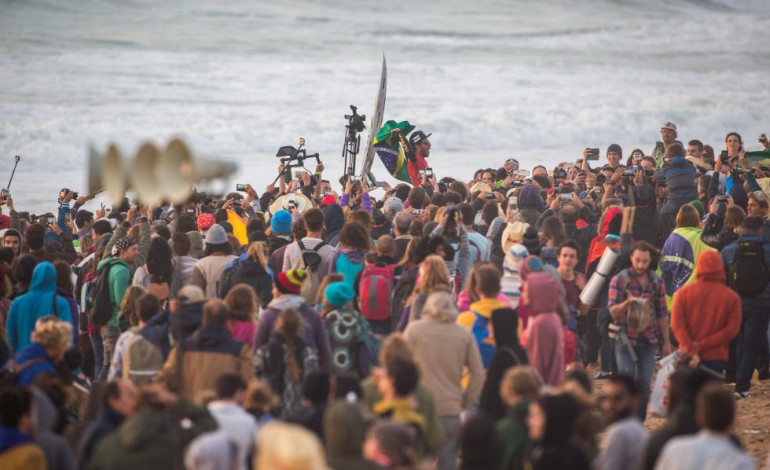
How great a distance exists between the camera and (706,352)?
7.97 m

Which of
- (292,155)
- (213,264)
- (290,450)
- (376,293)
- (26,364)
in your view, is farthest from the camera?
(292,155)

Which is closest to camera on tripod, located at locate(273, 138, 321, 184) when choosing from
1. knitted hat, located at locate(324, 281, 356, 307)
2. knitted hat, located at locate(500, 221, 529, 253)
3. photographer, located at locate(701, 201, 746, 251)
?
knitted hat, located at locate(500, 221, 529, 253)

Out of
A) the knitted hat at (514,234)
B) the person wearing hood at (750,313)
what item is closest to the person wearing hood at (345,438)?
Answer: the knitted hat at (514,234)

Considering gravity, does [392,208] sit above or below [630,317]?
above

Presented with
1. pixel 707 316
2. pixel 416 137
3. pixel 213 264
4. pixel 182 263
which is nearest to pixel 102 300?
pixel 182 263

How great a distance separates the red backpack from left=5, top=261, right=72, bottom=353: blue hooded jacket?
6.67ft

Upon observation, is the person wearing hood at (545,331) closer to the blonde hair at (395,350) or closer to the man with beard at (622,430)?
the blonde hair at (395,350)

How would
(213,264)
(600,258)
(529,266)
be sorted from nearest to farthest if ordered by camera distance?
(529,266), (213,264), (600,258)

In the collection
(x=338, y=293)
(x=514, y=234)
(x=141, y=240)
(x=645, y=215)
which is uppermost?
(x=645, y=215)

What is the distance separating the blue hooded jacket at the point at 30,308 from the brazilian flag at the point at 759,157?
310 inches

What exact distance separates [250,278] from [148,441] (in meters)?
3.65

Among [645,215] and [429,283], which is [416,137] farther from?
[429,283]

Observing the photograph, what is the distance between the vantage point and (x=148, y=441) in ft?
16.8

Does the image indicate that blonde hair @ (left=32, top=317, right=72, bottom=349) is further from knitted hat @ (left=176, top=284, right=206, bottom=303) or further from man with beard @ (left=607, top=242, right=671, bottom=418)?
man with beard @ (left=607, top=242, right=671, bottom=418)
